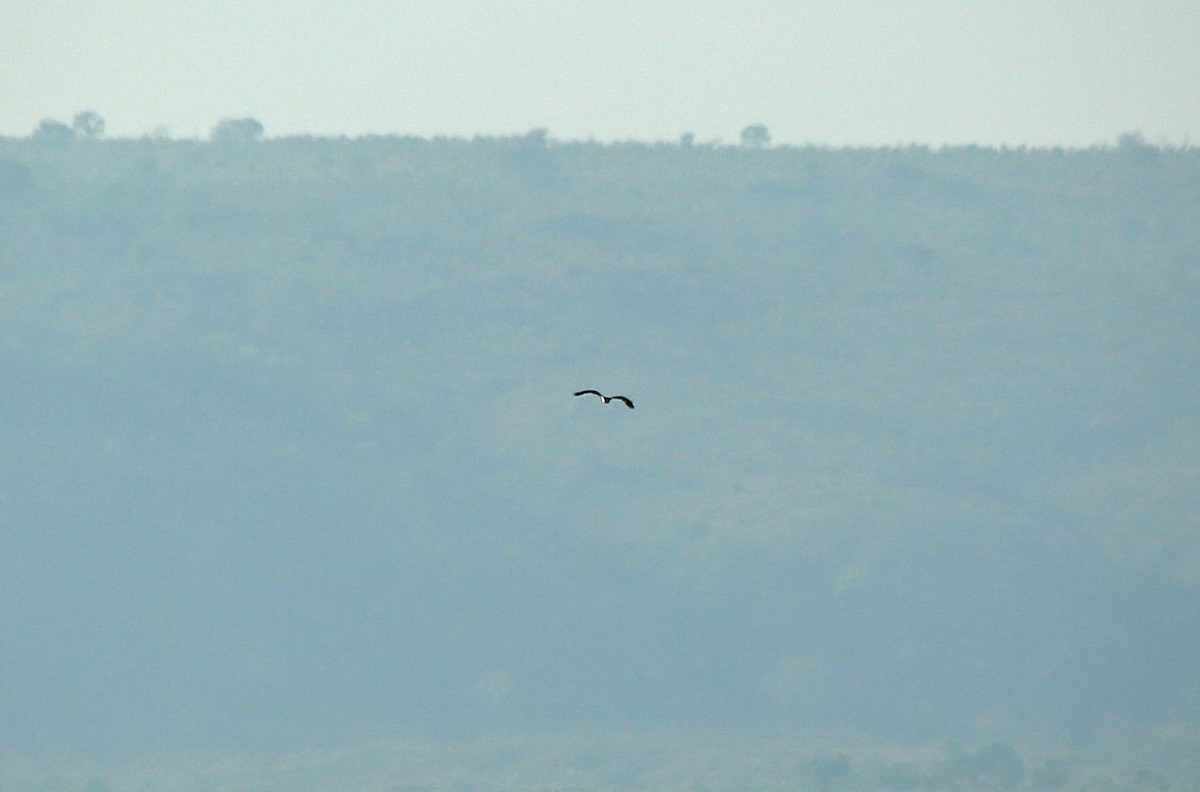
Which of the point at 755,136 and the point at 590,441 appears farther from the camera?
the point at 755,136

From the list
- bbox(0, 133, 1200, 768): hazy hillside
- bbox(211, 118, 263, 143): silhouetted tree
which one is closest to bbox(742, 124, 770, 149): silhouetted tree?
bbox(0, 133, 1200, 768): hazy hillside

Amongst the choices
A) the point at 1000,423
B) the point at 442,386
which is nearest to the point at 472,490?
the point at 442,386

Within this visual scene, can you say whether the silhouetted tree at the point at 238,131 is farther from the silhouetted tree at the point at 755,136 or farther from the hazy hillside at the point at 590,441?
the silhouetted tree at the point at 755,136

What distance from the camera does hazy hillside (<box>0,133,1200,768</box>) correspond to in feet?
309

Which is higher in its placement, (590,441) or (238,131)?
(238,131)

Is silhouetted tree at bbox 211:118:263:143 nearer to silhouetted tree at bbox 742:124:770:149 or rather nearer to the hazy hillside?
the hazy hillside

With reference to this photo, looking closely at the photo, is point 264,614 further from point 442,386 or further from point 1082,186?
point 1082,186

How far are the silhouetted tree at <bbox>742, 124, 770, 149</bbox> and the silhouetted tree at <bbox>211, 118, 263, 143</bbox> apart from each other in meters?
27.0

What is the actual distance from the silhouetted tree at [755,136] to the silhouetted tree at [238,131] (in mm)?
26990

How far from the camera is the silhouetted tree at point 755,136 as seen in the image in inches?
5007

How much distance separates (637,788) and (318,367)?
3999cm

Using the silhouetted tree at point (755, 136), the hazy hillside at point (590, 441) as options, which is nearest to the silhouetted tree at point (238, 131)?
the hazy hillside at point (590, 441)

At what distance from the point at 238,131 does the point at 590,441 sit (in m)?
36.3

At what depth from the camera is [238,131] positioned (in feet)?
425
